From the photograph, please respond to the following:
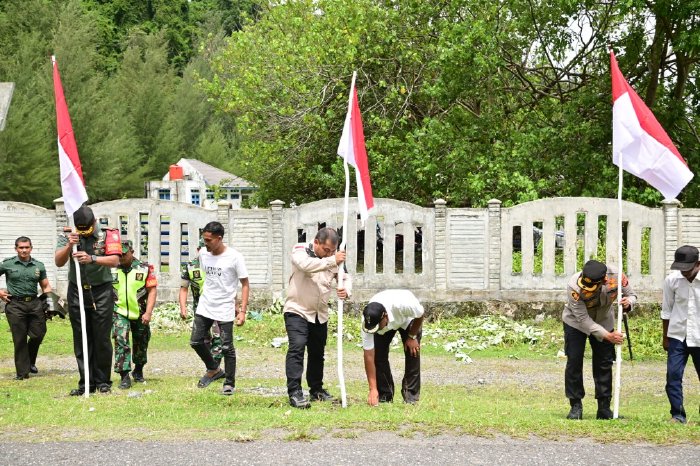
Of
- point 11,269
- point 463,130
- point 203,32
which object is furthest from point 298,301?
point 203,32

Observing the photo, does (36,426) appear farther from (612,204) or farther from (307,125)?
(307,125)

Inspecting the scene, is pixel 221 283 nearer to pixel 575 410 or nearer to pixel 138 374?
pixel 138 374

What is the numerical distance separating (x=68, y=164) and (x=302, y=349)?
342 centimetres

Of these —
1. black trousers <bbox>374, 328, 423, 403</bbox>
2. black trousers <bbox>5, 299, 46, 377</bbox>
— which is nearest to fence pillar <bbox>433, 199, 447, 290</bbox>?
black trousers <bbox>5, 299, 46, 377</bbox>

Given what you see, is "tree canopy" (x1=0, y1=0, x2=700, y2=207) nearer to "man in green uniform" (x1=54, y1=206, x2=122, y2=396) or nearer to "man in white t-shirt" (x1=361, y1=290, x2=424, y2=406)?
"man in white t-shirt" (x1=361, y1=290, x2=424, y2=406)

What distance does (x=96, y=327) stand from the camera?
11258mm

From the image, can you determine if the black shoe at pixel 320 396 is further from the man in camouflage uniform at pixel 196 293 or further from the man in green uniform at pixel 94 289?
the man in green uniform at pixel 94 289

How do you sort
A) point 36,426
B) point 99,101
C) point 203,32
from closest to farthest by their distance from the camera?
point 36,426, point 99,101, point 203,32

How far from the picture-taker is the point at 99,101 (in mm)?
54094

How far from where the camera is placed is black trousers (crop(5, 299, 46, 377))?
13203mm

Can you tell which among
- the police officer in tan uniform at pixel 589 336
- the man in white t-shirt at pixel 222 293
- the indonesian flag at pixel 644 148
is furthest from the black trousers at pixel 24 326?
the indonesian flag at pixel 644 148

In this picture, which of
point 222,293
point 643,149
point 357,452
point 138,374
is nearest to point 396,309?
point 222,293

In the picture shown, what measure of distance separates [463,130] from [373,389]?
558 inches

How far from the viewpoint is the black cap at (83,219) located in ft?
36.0
